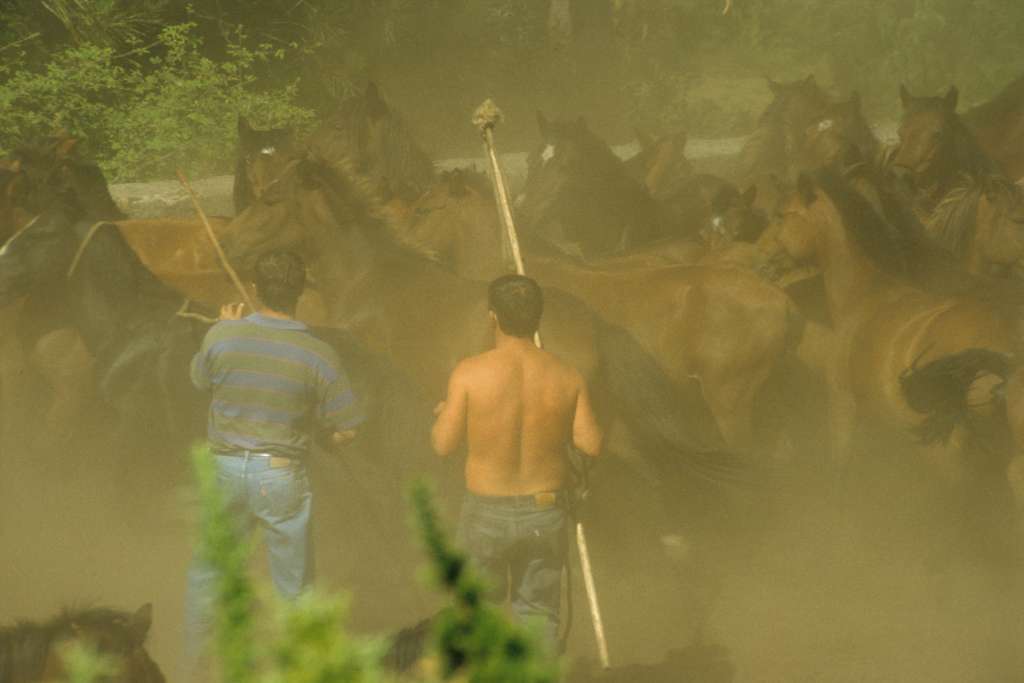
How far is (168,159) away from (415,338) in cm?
808

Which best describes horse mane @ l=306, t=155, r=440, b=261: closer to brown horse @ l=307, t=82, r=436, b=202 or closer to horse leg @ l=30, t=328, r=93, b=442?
horse leg @ l=30, t=328, r=93, b=442

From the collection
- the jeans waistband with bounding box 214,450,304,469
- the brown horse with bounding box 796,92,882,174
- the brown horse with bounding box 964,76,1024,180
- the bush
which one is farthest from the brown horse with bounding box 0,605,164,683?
the bush

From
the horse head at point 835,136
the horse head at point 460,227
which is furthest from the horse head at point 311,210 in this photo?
the horse head at point 835,136

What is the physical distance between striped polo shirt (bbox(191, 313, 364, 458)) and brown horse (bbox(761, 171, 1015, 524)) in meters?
3.05

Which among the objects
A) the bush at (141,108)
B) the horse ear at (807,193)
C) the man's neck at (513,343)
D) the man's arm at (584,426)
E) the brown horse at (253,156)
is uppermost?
the bush at (141,108)

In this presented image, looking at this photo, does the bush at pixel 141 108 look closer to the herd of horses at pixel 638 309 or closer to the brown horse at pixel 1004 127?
the herd of horses at pixel 638 309

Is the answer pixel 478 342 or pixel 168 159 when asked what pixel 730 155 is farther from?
pixel 478 342

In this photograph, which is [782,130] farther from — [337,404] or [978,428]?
[337,404]

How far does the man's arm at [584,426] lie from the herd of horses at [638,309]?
1330 mm

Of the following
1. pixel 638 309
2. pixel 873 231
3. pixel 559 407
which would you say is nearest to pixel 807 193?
pixel 873 231

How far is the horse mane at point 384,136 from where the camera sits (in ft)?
35.8

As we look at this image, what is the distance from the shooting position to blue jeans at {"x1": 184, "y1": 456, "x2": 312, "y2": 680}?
16.2 feet

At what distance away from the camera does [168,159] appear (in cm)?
1363

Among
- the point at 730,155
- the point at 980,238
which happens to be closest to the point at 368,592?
the point at 980,238
